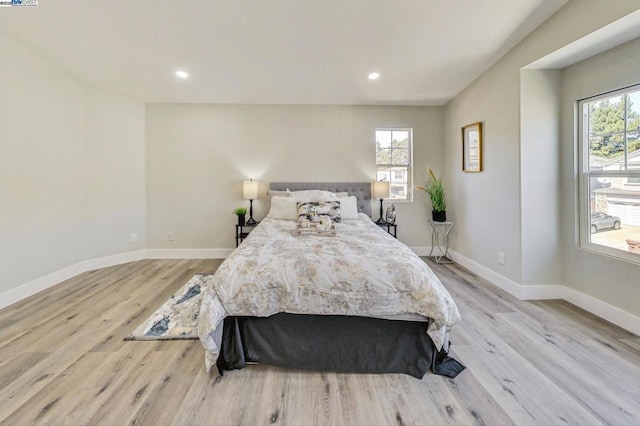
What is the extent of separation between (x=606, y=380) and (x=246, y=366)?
2.20 m

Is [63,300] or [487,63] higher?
[487,63]

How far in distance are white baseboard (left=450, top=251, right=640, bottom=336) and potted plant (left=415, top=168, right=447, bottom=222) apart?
2.63 feet

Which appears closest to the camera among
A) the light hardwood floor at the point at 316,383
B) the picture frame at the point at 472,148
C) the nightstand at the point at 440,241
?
the light hardwood floor at the point at 316,383

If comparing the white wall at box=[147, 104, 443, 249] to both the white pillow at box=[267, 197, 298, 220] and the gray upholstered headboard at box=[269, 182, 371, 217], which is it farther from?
the white pillow at box=[267, 197, 298, 220]

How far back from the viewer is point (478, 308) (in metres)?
2.58

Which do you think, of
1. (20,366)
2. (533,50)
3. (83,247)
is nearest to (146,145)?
(83,247)

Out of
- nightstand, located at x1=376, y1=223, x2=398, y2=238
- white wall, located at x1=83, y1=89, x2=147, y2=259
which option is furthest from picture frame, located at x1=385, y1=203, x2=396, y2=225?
white wall, located at x1=83, y1=89, x2=147, y2=259

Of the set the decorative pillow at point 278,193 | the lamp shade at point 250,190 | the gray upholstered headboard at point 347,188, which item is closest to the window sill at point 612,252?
the gray upholstered headboard at point 347,188

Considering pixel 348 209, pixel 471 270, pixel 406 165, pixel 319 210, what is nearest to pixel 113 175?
pixel 319 210

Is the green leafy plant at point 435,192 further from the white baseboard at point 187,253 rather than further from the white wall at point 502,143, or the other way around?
the white baseboard at point 187,253

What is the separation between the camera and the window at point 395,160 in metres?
4.52

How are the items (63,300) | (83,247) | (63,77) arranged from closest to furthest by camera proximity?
(63,300), (63,77), (83,247)

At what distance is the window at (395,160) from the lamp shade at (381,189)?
359 millimetres

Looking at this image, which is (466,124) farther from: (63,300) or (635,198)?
(63,300)
